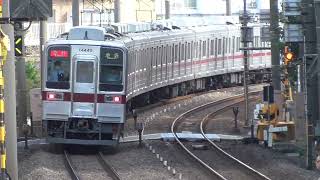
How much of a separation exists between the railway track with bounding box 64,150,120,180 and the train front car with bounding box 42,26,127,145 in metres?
0.48

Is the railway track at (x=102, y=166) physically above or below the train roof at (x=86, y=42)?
below

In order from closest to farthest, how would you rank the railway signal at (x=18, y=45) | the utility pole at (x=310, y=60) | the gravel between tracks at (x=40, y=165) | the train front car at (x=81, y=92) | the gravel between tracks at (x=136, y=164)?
the railway signal at (x=18, y=45) < the gravel between tracks at (x=40, y=165) < the gravel between tracks at (x=136, y=164) < the utility pole at (x=310, y=60) < the train front car at (x=81, y=92)

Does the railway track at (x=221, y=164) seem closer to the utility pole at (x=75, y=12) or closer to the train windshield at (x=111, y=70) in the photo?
the train windshield at (x=111, y=70)

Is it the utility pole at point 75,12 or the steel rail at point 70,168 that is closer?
the steel rail at point 70,168

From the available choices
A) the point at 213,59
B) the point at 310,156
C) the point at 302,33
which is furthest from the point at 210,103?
the point at 310,156

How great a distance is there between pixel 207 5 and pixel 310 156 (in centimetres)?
8415

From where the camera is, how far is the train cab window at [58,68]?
18.9 m

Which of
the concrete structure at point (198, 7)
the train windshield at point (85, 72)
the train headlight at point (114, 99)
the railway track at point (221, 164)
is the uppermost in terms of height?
the concrete structure at point (198, 7)

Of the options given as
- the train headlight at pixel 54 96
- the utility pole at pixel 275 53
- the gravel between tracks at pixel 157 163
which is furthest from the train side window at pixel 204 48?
the train headlight at pixel 54 96

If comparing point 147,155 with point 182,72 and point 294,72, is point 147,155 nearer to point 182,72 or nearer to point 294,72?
point 294,72

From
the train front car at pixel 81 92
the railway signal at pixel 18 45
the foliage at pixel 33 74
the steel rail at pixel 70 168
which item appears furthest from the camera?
the foliage at pixel 33 74

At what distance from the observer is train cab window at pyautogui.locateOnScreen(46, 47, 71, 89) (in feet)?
61.9

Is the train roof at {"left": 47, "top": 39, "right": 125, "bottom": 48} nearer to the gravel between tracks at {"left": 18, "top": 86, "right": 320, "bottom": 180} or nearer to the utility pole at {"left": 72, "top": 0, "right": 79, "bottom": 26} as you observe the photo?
the gravel between tracks at {"left": 18, "top": 86, "right": 320, "bottom": 180}

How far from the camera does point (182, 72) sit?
3744cm
